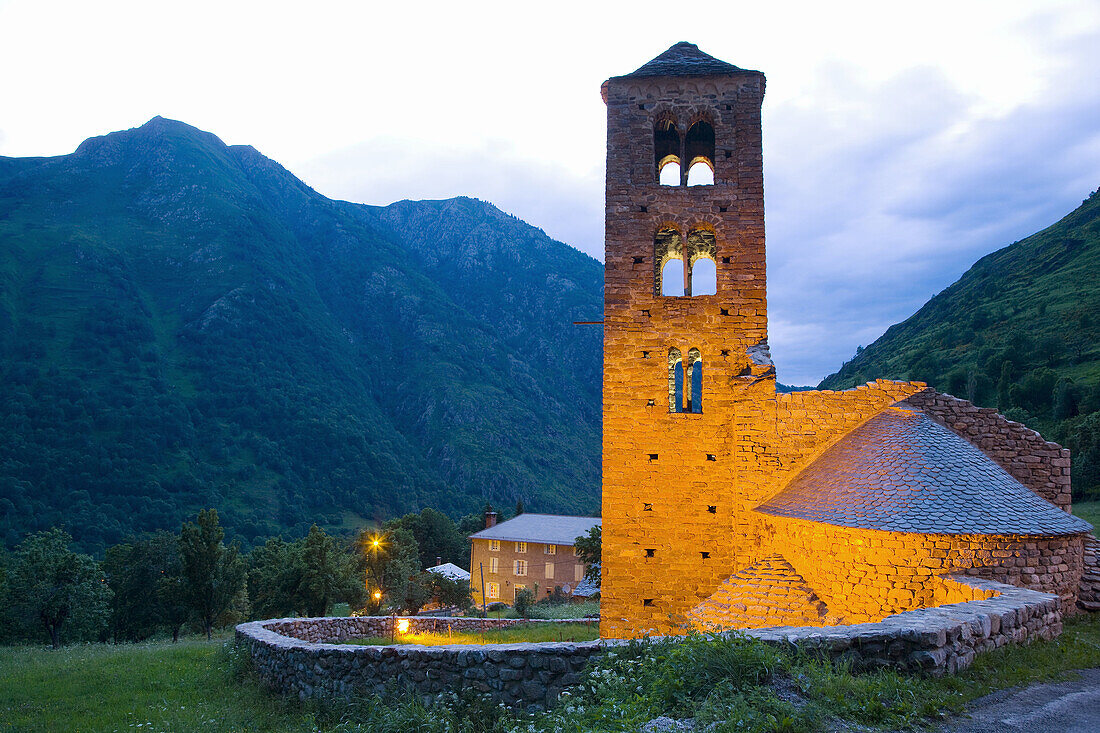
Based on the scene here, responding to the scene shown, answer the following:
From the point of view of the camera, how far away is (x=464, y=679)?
237 inches

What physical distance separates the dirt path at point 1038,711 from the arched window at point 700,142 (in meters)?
12.4

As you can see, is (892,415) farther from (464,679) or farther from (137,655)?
(137,655)

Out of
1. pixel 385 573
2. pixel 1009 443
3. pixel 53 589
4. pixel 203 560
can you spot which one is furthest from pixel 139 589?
pixel 1009 443

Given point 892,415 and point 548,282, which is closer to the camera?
point 892,415

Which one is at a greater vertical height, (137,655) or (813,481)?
(813,481)

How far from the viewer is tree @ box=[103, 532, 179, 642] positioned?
117 feet

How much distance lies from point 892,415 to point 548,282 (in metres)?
128

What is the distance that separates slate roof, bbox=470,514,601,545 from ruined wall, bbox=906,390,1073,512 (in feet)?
131

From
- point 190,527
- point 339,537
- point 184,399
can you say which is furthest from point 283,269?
point 190,527

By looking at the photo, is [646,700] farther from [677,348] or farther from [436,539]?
[436,539]

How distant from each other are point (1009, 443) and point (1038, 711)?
7431 millimetres

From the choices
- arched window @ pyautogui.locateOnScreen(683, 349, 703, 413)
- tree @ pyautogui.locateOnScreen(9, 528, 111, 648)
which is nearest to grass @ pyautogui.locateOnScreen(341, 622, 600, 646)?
arched window @ pyautogui.locateOnScreen(683, 349, 703, 413)

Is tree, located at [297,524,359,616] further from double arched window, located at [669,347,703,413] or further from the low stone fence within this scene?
double arched window, located at [669,347,703,413]

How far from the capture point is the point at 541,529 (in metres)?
51.7
